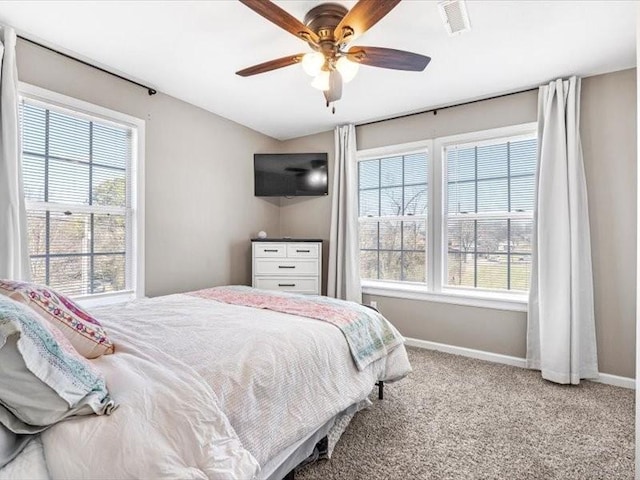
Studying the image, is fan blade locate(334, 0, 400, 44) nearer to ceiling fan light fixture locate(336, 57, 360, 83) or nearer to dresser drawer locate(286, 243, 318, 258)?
ceiling fan light fixture locate(336, 57, 360, 83)

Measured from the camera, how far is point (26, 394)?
830mm

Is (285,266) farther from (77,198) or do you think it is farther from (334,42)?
(334,42)

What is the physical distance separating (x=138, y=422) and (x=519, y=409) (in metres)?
2.36

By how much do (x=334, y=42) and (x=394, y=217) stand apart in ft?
7.36

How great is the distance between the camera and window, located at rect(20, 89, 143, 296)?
7.77 ft

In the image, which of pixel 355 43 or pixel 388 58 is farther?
pixel 355 43

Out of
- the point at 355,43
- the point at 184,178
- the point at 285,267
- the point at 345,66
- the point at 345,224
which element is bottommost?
the point at 285,267

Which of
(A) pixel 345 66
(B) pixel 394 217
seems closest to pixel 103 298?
(A) pixel 345 66

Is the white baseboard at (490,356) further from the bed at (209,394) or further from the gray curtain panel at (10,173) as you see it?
the gray curtain panel at (10,173)

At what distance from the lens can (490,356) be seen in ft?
10.4

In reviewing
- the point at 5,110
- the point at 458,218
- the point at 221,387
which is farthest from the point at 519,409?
the point at 5,110

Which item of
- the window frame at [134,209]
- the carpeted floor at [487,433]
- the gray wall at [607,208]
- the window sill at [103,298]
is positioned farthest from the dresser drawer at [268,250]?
the gray wall at [607,208]

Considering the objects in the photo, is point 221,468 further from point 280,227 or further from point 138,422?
point 280,227

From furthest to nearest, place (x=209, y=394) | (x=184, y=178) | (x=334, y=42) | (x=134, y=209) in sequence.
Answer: (x=184, y=178), (x=134, y=209), (x=334, y=42), (x=209, y=394)
